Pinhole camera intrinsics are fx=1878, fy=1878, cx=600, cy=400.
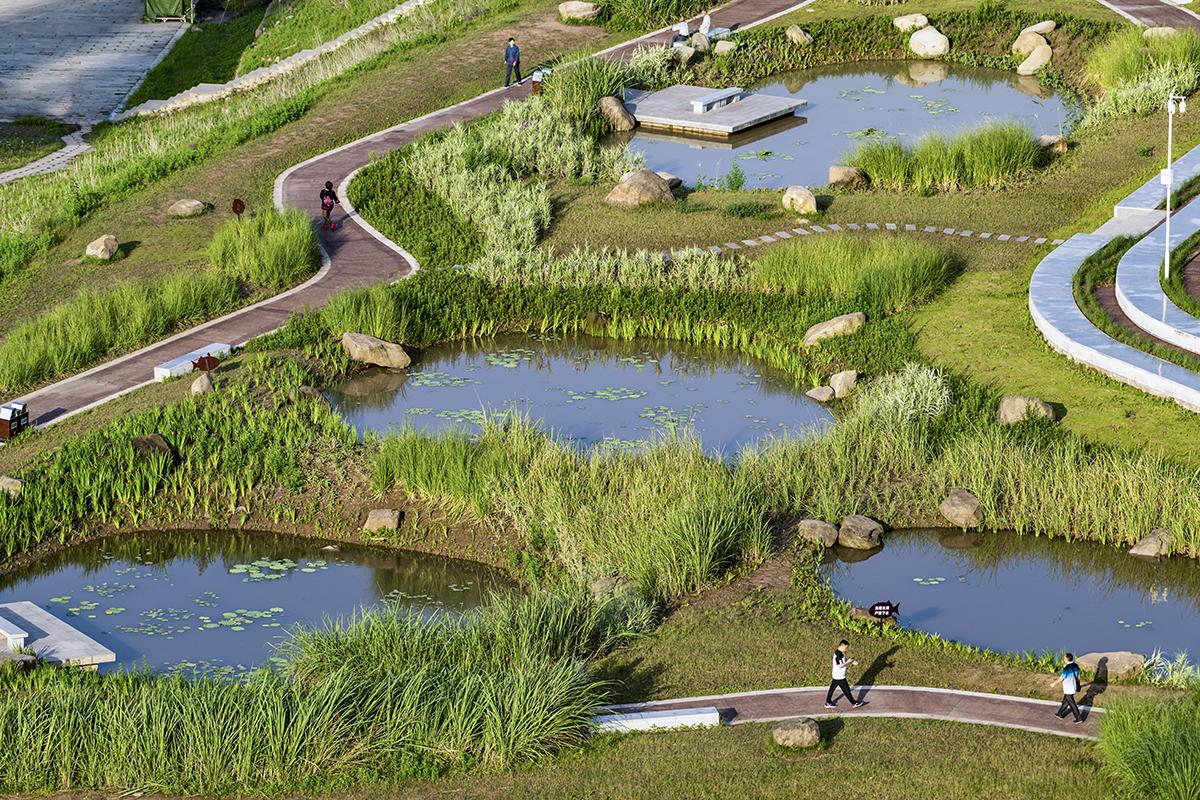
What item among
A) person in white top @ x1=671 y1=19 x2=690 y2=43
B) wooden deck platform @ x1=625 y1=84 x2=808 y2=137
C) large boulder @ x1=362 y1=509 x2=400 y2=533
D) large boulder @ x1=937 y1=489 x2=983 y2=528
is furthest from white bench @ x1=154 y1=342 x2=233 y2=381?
person in white top @ x1=671 y1=19 x2=690 y2=43

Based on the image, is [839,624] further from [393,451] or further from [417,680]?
[393,451]

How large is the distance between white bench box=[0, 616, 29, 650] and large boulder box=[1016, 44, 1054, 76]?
118 feet

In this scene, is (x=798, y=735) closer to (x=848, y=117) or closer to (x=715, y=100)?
(x=848, y=117)

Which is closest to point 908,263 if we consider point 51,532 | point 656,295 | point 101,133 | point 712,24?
point 656,295

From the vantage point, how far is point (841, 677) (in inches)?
854

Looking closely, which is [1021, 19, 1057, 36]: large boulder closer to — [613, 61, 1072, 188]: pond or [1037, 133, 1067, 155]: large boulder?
[613, 61, 1072, 188]: pond

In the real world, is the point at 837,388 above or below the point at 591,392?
above

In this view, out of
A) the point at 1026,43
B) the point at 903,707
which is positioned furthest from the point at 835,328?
the point at 1026,43

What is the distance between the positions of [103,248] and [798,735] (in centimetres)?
2339

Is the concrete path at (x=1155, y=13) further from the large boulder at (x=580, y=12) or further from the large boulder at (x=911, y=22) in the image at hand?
the large boulder at (x=580, y=12)

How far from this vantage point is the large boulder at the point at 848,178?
4197 centimetres

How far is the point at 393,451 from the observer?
1144 inches

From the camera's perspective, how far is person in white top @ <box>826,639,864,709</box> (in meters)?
21.5

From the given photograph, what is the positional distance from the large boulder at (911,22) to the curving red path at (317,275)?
279 inches
